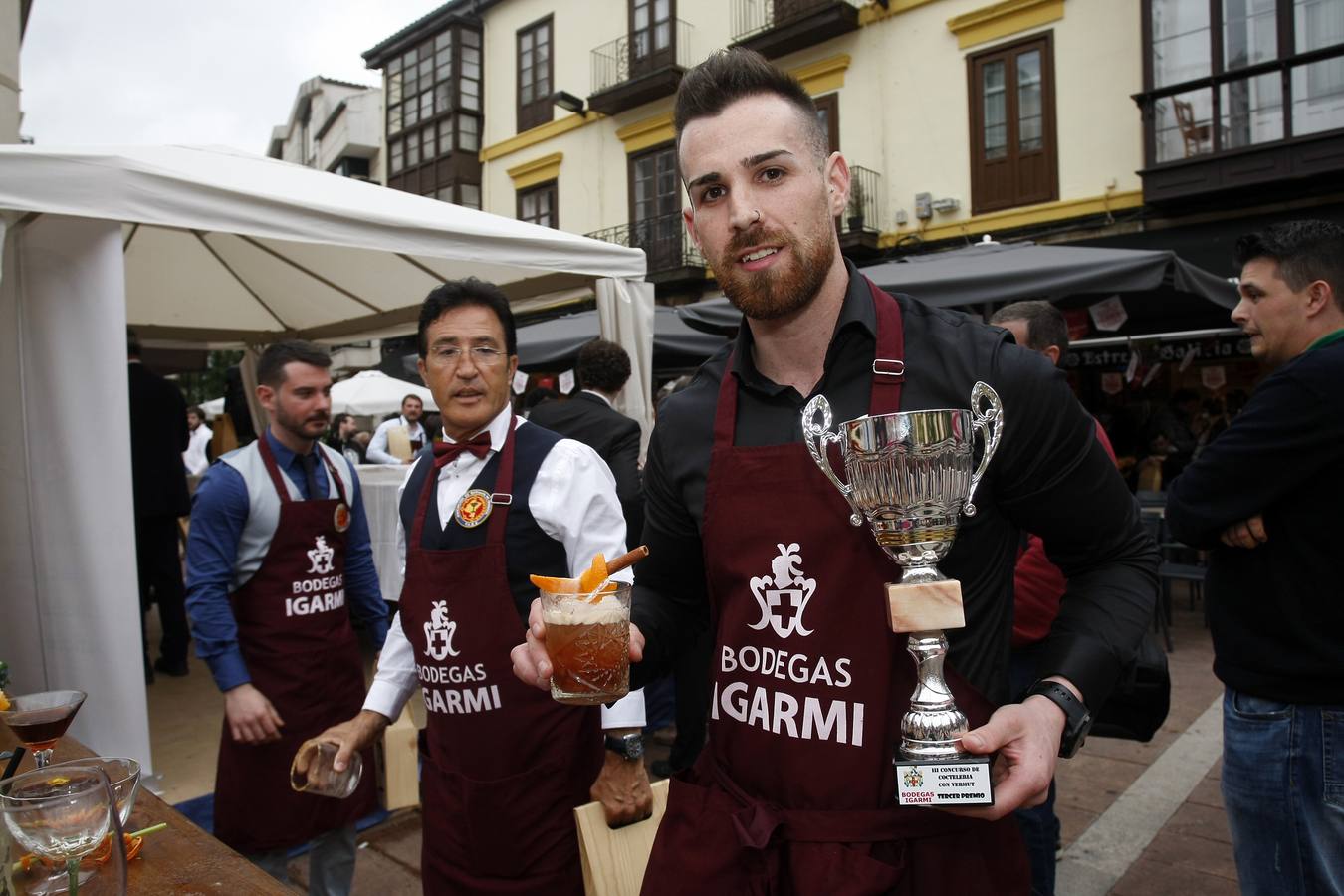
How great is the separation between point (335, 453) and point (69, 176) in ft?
4.22

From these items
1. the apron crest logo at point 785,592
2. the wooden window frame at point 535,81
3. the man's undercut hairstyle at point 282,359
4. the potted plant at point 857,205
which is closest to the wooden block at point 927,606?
the apron crest logo at point 785,592

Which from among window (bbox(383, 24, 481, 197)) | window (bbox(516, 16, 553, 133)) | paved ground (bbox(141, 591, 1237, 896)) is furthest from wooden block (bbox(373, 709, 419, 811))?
window (bbox(383, 24, 481, 197))

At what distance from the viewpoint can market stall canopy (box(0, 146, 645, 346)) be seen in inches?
119

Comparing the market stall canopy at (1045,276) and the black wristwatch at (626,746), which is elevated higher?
the market stall canopy at (1045,276)

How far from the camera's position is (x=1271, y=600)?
6.45 ft

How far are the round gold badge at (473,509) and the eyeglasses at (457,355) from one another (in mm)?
395

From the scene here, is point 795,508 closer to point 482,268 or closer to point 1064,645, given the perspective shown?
point 1064,645

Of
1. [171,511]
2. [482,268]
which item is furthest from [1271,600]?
[171,511]

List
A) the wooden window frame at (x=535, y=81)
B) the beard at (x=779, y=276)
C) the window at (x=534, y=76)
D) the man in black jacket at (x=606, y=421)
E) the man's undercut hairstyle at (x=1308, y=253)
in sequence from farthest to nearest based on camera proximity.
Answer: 1. the window at (x=534, y=76)
2. the wooden window frame at (x=535, y=81)
3. the man in black jacket at (x=606, y=421)
4. the man's undercut hairstyle at (x=1308, y=253)
5. the beard at (x=779, y=276)

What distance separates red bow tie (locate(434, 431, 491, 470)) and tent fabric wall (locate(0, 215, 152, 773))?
152 cm

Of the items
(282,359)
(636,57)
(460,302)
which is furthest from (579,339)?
(636,57)

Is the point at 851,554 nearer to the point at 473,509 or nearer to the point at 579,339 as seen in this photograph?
the point at 473,509

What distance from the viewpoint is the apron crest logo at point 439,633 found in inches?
88.7

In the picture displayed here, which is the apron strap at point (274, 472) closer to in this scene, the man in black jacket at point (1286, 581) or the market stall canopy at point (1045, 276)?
the man in black jacket at point (1286, 581)
